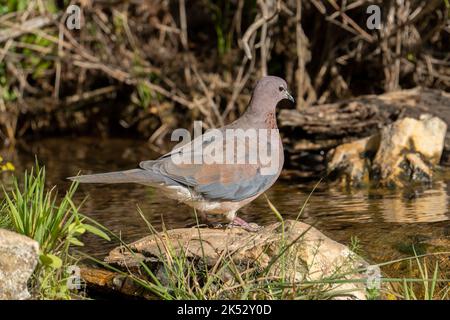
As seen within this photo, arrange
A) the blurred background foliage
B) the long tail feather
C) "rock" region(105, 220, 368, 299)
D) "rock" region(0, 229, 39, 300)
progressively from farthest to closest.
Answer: the blurred background foliage → the long tail feather → "rock" region(105, 220, 368, 299) → "rock" region(0, 229, 39, 300)

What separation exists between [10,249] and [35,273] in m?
0.21

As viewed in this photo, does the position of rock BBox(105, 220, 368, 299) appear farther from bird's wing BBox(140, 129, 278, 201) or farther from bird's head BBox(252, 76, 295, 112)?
bird's head BBox(252, 76, 295, 112)

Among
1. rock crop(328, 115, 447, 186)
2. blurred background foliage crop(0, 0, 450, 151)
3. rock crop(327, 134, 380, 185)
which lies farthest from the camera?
blurred background foliage crop(0, 0, 450, 151)

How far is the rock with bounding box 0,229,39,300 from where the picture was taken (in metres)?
3.46

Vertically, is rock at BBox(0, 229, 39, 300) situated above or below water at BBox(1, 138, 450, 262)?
above

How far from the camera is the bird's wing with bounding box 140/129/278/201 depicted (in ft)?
14.9

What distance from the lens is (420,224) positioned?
15.9 feet

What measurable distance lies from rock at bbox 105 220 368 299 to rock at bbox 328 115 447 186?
2.51 m

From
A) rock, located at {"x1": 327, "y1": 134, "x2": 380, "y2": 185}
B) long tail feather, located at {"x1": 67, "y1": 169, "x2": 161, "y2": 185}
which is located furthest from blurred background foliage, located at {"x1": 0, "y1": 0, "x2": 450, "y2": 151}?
long tail feather, located at {"x1": 67, "y1": 169, "x2": 161, "y2": 185}

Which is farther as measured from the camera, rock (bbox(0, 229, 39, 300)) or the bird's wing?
the bird's wing

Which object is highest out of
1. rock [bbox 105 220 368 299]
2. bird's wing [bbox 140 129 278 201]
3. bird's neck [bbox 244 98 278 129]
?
bird's neck [bbox 244 98 278 129]
